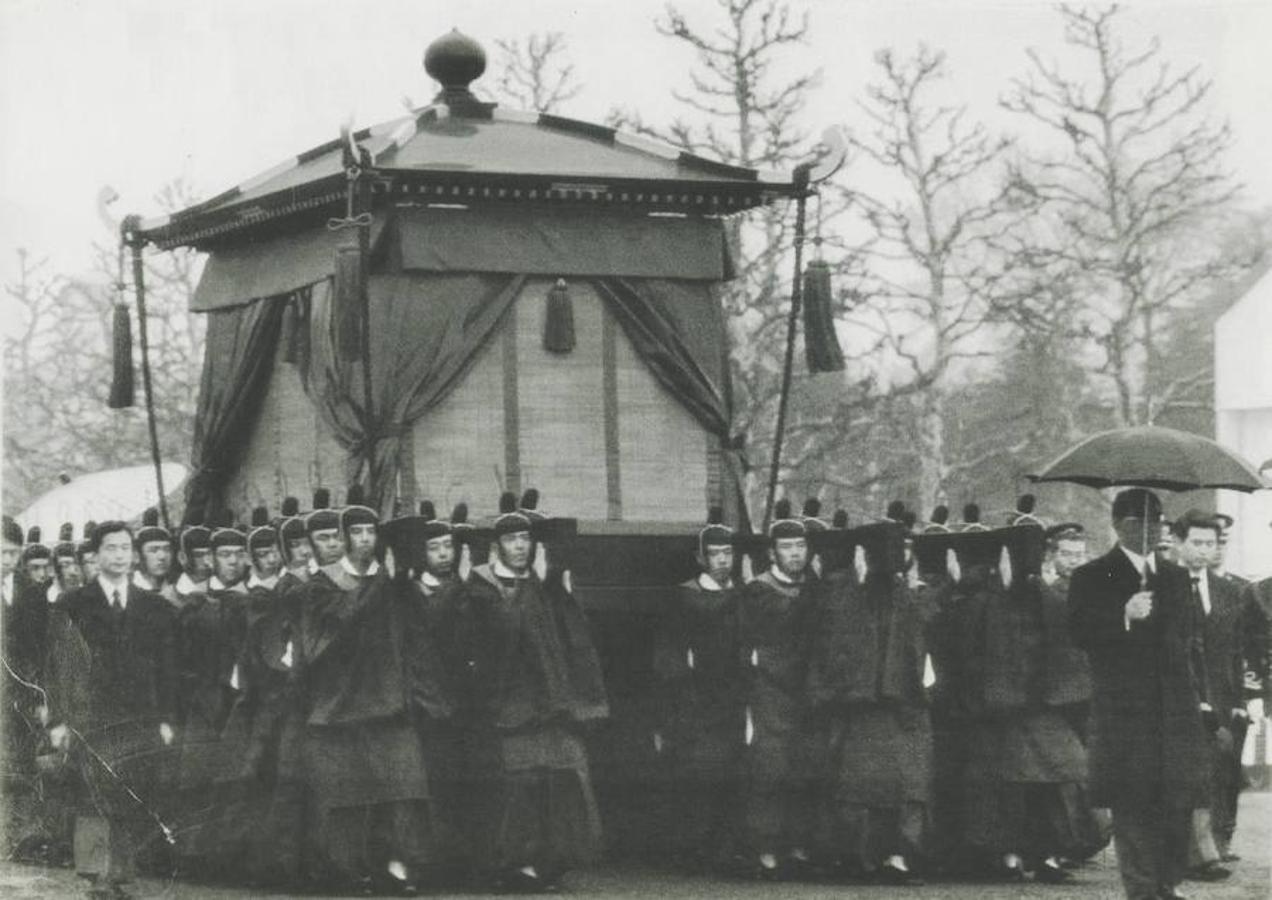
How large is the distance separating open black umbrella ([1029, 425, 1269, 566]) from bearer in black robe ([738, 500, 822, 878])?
2.90m

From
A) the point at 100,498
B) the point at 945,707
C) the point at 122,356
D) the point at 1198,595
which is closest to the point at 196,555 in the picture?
the point at 122,356

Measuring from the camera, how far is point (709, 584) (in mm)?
13266

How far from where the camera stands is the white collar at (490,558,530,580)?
12.4 metres

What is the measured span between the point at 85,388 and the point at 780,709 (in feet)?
63.8

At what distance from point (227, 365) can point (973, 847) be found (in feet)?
19.9

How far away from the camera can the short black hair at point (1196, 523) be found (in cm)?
1329

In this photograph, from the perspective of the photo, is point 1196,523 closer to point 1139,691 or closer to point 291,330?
point 1139,691

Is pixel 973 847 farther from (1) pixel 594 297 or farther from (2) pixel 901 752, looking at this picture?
(1) pixel 594 297

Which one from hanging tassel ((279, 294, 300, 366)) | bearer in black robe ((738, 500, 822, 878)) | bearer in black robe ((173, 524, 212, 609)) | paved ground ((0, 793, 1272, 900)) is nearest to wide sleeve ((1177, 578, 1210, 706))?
paved ground ((0, 793, 1272, 900))

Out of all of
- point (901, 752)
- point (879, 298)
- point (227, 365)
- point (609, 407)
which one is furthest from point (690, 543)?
point (879, 298)

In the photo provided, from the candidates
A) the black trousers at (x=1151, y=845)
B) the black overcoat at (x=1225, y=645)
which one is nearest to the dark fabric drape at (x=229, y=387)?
the black overcoat at (x=1225, y=645)

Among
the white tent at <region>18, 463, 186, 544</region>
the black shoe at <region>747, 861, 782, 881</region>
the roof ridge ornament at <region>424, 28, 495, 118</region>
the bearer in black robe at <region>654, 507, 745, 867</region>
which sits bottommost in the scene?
the black shoe at <region>747, 861, 782, 881</region>

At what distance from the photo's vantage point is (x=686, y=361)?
1445cm

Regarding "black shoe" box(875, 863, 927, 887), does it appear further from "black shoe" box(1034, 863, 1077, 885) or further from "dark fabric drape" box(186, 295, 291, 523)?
"dark fabric drape" box(186, 295, 291, 523)
